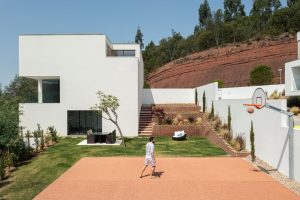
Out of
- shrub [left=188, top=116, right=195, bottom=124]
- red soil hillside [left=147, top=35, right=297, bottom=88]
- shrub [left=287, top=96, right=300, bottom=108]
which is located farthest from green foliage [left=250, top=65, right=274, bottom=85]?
red soil hillside [left=147, top=35, right=297, bottom=88]

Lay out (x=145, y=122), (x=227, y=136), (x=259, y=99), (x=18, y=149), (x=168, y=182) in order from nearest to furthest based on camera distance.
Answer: (x=168, y=182) < (x=259, y=99) < (x=18, y=149) < (x=227, y=136) < (x=145, y=122)

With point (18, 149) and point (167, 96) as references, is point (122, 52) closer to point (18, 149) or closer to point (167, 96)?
point (167, 96)

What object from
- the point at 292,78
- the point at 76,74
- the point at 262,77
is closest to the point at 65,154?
the point at 76,74

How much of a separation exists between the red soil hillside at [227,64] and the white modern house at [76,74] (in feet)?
125

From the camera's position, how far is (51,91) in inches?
1182

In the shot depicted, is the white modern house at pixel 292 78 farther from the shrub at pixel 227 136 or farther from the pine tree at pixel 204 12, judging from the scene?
the pine tree at pixel 204 12

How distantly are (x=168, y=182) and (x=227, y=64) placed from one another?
193 ft

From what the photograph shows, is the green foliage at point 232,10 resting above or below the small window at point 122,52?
above

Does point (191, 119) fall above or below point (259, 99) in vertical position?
below

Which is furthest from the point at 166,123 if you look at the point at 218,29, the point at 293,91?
the point at 218,29

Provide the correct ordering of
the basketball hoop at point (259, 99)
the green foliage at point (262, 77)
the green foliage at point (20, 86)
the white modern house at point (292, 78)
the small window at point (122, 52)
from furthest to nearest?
the green foliage at point (20, 86), the green foliage at point (262, 77), the small window at point (122, 52), the white modern house at point (292, 78), the basketball hoop at point (259, 99)

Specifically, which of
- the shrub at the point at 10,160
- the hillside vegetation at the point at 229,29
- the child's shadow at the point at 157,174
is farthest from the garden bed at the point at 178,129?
the hillside vegetation at the point at 229,29

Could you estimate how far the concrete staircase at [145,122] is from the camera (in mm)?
28953

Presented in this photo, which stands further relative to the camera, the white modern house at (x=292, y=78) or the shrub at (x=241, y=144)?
the white modern house at (x=292, y=78)
